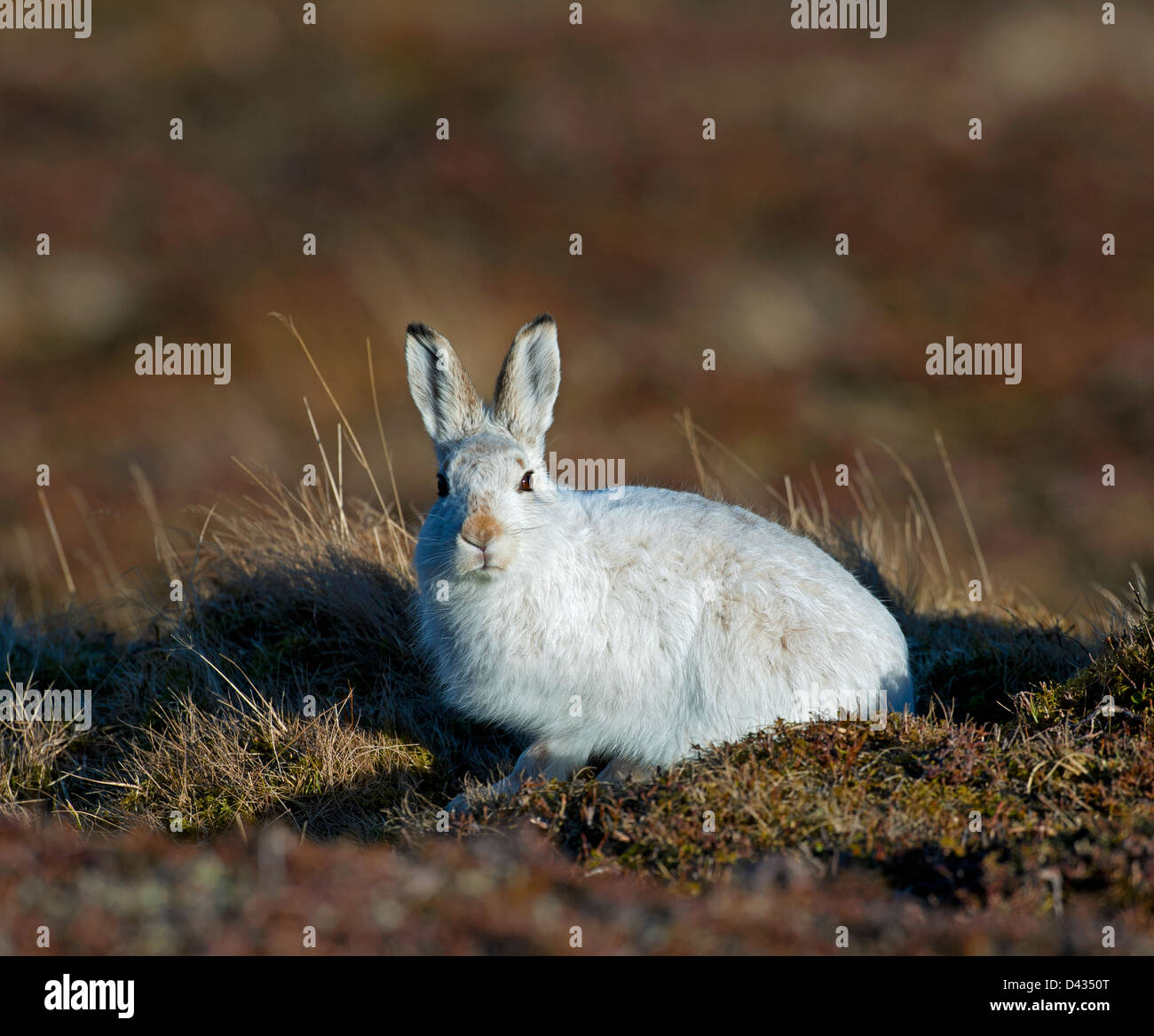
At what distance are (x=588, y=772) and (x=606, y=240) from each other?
2146cm

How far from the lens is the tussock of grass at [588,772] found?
457 cm

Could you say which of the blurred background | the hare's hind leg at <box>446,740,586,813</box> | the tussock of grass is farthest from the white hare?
the blurred background

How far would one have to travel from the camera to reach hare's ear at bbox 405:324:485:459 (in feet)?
22.2

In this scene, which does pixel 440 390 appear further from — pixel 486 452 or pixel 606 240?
pixel 606 240

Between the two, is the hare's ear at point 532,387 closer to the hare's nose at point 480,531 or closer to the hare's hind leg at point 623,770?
the hare's nose at point 480,531

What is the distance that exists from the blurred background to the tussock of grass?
9243 millimetres

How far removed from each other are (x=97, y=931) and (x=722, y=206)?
25279 mm

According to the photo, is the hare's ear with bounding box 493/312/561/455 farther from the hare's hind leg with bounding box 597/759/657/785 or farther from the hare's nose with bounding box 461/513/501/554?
the hare's hind leg with bounding box 597/759/657/785

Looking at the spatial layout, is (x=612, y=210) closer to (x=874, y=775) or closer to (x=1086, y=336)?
(x=1086, y=336)

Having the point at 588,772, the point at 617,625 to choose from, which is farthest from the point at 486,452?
the point at 588,772

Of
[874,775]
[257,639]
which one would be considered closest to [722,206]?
[257,639]

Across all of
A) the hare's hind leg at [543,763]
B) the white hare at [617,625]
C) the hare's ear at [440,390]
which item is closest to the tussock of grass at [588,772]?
the hare's hind leg at [543,763]

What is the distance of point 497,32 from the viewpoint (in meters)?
32.0

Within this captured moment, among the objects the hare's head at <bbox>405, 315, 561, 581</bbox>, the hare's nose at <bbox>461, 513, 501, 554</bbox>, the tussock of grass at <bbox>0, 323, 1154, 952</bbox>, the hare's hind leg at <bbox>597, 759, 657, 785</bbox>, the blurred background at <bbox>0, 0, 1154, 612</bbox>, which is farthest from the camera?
the blurred background at <bbox>0, 0, 1154, 612</bbox>
